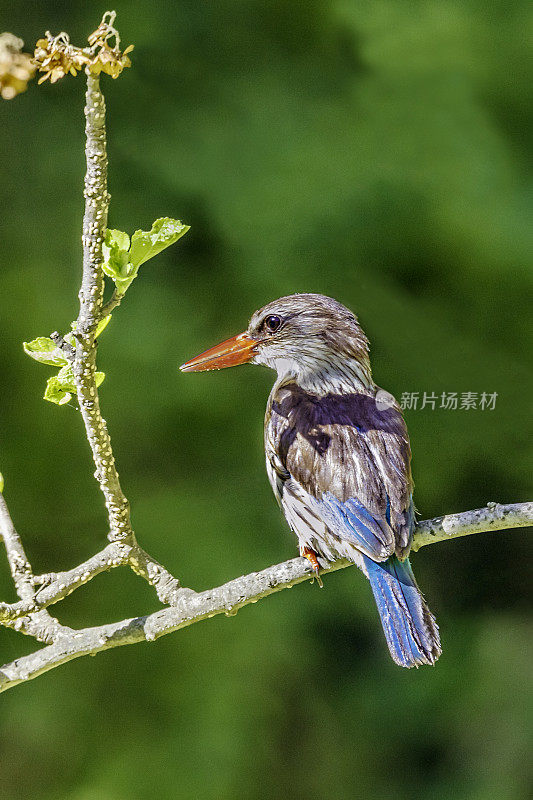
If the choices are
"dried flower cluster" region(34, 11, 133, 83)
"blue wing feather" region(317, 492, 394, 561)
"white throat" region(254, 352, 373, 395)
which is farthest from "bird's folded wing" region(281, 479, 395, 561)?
"dried flower cluster" region(34, 11, 133, 83)

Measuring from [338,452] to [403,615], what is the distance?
191 mm

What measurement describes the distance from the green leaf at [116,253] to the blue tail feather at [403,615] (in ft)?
1.39

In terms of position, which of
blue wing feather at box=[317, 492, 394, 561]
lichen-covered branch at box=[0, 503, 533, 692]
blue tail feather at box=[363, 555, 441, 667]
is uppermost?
blue wing feather at box=[317, 492, 394, 561]

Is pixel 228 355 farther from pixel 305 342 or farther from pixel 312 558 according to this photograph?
pixel 312 558

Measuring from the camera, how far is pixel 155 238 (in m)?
0.71

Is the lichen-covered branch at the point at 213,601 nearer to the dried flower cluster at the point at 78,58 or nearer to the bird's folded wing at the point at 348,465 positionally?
the bird's folded wing at the point at 348,465

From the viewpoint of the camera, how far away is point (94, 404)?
2.64 feet

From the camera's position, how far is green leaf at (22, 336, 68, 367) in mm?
812

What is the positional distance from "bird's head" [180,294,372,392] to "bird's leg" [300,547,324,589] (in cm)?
20

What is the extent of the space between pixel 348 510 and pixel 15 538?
370mm

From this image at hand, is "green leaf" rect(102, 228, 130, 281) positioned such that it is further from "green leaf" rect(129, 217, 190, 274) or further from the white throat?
the white throat

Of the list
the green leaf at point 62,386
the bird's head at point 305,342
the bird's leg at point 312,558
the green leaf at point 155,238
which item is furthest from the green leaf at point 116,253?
the bird's leg at point 312,558

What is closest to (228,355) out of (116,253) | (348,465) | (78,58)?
(348,465)

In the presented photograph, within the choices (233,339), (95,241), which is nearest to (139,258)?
(95,241)
